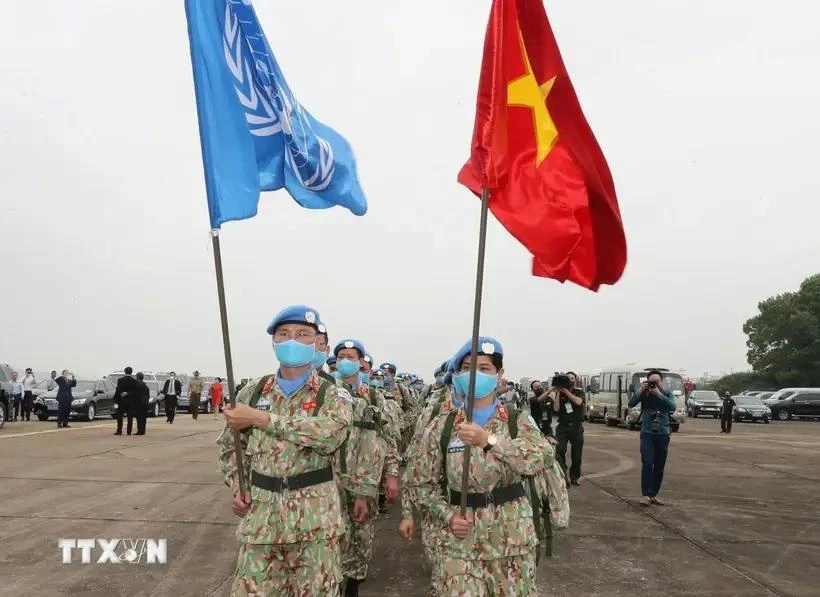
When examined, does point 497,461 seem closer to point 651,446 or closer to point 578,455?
point 651,446

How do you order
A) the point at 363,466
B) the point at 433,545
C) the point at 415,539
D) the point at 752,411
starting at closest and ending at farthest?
the point at 433,545 → the point at 363,466 → the point at 415,539 → the point at 752,411

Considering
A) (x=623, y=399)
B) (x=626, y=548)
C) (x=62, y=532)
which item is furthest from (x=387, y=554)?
(x=623, y=399)

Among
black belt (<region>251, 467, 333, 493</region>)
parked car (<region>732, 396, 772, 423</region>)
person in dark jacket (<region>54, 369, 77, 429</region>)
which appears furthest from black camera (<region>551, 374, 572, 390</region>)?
parked car (<region>732, 396, 772, 423</region>)

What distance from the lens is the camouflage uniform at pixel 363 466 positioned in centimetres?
517

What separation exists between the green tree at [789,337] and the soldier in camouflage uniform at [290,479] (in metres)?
69.6

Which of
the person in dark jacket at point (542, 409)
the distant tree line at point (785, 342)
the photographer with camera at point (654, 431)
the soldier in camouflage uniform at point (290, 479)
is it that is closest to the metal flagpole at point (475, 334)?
the soldier in camouflage uniform at point (290, 479)

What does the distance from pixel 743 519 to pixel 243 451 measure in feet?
24.8

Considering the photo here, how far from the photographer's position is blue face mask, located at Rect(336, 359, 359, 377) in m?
7.35

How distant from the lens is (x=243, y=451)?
13.0 feet

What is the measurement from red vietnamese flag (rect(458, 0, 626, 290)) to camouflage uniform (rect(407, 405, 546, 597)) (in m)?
1.08

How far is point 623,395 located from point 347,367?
84.7 feet

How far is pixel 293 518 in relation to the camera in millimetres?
3609

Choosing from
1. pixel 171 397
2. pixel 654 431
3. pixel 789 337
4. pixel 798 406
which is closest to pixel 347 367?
pixel 654 431

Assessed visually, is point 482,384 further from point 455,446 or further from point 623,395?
point 623,395
